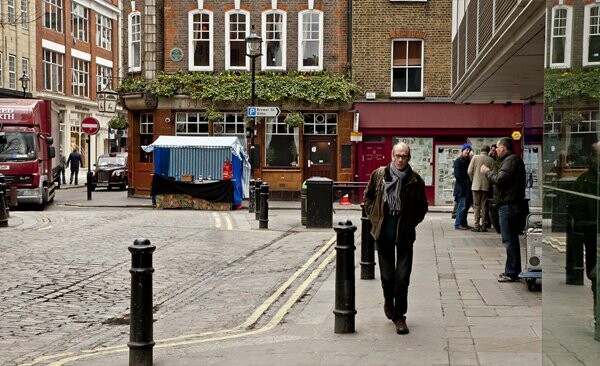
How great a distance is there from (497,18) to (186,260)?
20.7 feet

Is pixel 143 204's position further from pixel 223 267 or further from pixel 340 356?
pixel 340 356

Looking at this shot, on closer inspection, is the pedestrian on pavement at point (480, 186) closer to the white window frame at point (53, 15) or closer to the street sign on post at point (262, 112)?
the street sign on post at point (262, 112)

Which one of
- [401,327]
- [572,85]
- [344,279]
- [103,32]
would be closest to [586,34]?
[572,85]

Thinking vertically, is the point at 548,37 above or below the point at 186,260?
above

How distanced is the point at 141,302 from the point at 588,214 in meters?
3.67

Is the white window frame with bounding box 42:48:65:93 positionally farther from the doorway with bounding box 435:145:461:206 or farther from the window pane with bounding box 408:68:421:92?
the doorway with bounding box 435:145:461:206

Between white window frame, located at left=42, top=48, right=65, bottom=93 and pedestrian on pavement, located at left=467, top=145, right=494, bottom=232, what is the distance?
42.1 meters

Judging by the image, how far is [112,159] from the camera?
133ft

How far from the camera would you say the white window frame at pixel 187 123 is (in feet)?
105

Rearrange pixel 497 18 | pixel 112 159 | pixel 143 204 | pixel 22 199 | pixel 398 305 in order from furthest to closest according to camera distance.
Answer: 1. pixel 112 159
2. pixel 143 204
3. pixel 22 199
4. pixel 497 18
5. pixel 398 305

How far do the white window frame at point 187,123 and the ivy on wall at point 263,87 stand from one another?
0.89m

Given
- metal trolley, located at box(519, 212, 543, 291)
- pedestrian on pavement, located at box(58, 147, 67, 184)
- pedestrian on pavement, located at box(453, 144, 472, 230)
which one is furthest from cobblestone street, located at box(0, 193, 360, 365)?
pedestrian on pavement, located at box(58, 147, 67, 184)

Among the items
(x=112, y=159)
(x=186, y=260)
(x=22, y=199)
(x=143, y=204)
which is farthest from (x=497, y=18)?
(x=112, y=159)

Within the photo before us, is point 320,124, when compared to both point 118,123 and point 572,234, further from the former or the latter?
point 572,234
